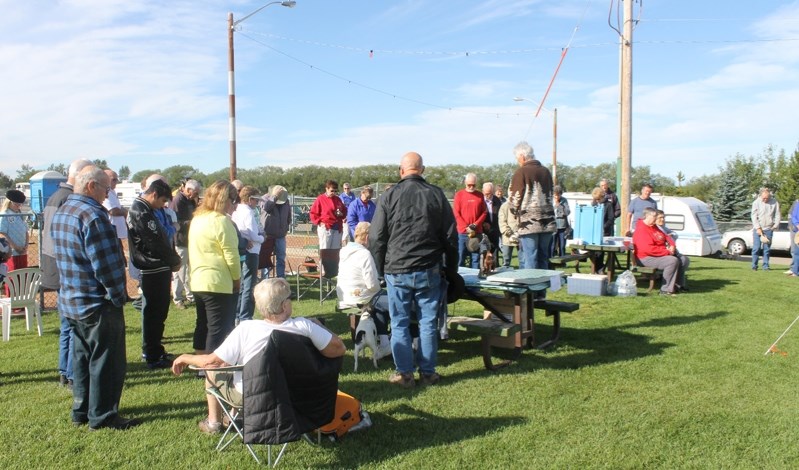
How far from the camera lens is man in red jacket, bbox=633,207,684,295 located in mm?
9008

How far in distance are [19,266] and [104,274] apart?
528 centimetres

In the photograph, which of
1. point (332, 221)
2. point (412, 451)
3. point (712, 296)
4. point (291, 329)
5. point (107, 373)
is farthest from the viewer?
point (332, 221)

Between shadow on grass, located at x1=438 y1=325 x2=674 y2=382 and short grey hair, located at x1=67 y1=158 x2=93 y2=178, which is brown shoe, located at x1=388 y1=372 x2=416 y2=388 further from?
short grey hair, located at x1=67 y1=158 x2=93 y2=178

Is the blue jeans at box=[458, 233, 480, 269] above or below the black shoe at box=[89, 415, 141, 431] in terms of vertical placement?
above

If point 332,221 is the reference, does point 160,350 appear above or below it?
below

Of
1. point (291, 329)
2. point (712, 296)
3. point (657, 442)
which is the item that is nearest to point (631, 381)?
point (657, 442)

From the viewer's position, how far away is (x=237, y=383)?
352cm

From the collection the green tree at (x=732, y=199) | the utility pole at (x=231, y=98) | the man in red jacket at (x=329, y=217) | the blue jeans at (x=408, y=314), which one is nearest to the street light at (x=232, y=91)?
A: the utility pole at (x=231, y=98)

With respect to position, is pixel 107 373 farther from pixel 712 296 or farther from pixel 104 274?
pixel 712 296

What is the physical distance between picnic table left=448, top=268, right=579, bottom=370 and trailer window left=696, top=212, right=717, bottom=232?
13.5 metres

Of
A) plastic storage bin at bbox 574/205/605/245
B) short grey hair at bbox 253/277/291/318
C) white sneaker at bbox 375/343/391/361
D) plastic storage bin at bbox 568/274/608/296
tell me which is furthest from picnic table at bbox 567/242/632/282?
short grey hair at bbox 253/277/291/318

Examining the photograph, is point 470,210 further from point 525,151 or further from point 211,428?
point 211,428

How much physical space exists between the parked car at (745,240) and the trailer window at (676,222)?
311cm

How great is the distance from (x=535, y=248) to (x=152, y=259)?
3789 millimetres
